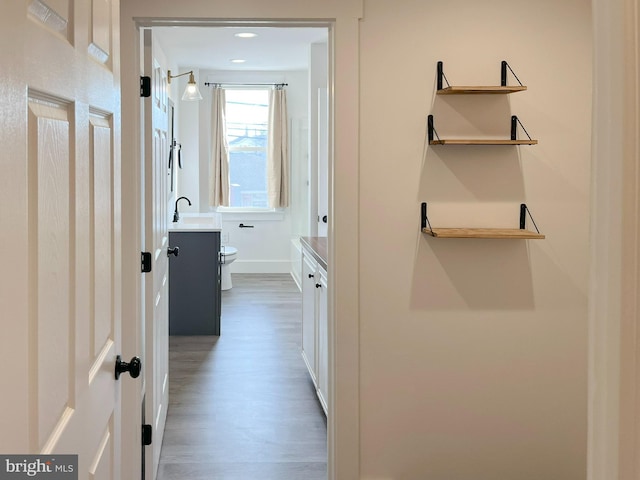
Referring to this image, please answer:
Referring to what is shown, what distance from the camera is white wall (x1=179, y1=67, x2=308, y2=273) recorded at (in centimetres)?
903

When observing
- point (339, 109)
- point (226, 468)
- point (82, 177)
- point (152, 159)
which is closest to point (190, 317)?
point (226, 468)

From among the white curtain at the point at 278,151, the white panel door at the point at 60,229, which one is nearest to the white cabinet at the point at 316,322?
the white panel door at the point at 60,229

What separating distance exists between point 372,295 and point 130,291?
953mm

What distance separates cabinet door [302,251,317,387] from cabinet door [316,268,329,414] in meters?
0.19

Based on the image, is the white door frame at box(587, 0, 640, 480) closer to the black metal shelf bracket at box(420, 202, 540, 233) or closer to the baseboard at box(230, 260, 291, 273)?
the black metal shelf bracket at box(420, 202, 540, 233)

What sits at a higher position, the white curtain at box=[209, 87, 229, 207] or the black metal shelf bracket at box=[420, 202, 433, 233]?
the white curtain at box=[209, 87, 229, 207]

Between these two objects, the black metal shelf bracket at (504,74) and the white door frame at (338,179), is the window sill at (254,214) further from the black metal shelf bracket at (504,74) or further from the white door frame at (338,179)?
the black metal shelf bracket at (504,74)

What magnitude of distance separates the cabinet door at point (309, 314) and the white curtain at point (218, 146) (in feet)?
14.7

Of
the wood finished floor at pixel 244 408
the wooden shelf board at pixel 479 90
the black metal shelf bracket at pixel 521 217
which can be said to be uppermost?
the wooden shelf board at pixel 479 90

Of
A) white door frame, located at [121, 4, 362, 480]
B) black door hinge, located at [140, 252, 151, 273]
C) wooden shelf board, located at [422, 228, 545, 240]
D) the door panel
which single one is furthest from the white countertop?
the door panel

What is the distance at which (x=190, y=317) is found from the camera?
6.09 metres

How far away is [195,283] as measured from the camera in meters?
6.00

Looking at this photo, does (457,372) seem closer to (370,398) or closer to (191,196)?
(370,398)

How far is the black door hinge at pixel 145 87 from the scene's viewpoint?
2887mm
